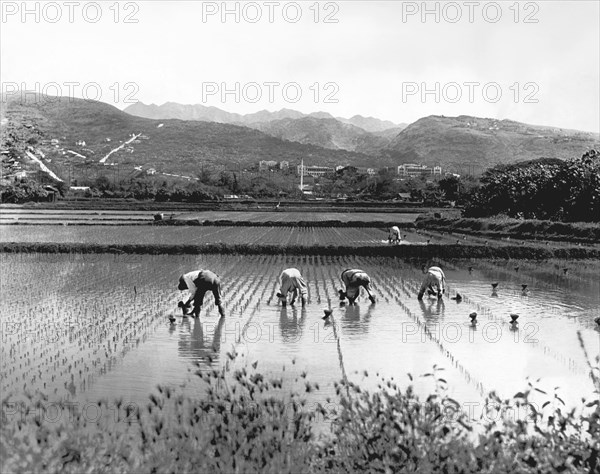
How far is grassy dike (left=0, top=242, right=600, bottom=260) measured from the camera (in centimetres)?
2924

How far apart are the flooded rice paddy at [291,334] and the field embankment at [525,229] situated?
1322cm

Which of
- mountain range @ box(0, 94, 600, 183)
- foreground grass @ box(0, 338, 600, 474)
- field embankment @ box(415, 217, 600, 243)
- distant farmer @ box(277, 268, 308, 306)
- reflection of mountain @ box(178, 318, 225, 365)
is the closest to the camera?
foreground grass @ box(0, 338, 600, 474)

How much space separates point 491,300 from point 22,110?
193 metres

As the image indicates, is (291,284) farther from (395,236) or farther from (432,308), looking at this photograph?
(395,236)

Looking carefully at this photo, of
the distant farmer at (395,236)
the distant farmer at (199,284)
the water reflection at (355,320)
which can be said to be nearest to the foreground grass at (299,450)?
the water reflection at (355,320)

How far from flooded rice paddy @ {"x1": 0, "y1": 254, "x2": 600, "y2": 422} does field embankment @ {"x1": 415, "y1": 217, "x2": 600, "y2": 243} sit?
13.2 meters

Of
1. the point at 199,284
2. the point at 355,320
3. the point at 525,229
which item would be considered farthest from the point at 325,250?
the point at 199,284

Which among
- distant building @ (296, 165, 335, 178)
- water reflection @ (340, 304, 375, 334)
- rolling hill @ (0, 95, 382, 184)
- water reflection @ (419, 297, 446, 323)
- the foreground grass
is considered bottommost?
water reflection @ (419, 297, 446, 323)

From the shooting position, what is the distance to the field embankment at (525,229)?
35.9 meters

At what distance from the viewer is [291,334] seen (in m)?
13.5

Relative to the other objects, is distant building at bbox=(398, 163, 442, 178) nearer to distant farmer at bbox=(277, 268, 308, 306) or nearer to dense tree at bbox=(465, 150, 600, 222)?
dense tree at bbox=(465, 150, 600, 222)

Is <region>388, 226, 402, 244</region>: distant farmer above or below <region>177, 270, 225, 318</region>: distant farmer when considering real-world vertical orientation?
below

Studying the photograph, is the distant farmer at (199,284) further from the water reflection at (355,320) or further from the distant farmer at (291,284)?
the water reflection at (355,320)

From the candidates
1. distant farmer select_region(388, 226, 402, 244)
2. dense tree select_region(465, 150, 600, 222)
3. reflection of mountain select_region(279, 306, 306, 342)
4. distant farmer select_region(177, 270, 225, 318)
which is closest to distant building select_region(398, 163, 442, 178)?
dense tree select_region(465, 150, 600, 222)
